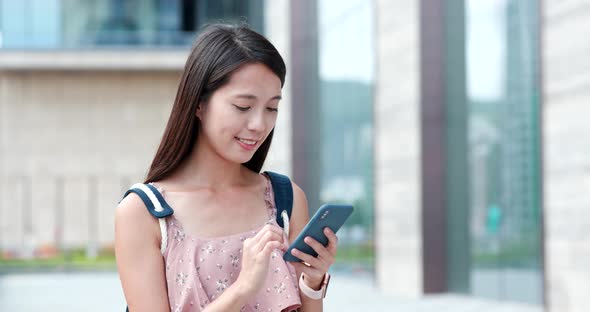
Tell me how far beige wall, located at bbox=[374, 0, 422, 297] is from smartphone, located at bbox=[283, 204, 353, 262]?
40.2 feet

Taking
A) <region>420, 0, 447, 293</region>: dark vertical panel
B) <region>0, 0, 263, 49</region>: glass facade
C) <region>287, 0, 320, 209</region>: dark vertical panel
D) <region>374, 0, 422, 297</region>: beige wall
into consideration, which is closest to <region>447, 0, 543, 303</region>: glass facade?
<region>420, 0, 447, 293</region>: dark vertical panel

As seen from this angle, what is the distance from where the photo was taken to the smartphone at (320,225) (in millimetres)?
2250

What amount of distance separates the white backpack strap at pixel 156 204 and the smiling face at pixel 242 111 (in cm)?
21

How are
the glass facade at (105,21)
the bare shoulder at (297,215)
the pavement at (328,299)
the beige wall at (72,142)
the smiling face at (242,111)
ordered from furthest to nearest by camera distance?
1. the beige wall at (72,142)
2. the glass facade at (105,21)
3. the pavement at (328,299)
4. the bare shoulder at (297,215)
5. the smiling face at (242,111)

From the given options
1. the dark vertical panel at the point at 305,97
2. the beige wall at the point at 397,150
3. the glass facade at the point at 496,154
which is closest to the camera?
the glass facade at the point at 496,154

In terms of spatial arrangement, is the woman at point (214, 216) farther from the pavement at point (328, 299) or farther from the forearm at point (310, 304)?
the pavement at point (328, 299)

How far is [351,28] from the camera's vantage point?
1844 cm

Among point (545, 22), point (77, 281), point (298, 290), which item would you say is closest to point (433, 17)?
point (545, 22)

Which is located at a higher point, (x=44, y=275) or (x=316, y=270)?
(x=316, y=270)

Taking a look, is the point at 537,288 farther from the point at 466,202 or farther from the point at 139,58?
the point at 139,58

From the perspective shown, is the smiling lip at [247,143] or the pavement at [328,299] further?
the pavement at [328,299]

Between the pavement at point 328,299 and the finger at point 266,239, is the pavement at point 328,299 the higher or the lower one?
the lower one

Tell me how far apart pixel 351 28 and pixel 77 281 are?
A: 36.2 feet

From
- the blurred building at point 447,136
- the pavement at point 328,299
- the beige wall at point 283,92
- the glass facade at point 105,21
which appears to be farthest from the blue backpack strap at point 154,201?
the glass facade at point 105,21
